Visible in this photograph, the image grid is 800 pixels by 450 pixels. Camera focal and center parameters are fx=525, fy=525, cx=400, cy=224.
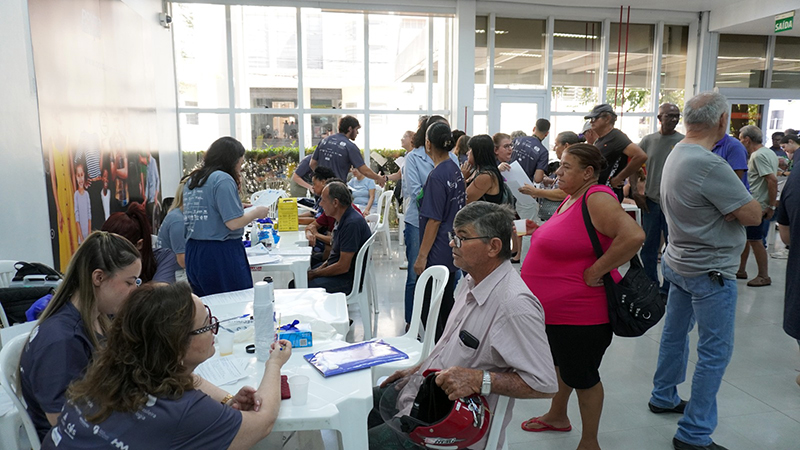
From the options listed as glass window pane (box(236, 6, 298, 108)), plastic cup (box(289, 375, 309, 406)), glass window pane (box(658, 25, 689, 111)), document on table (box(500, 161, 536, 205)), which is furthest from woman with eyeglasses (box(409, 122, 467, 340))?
glass window pane (box(658, 25, 689, 111))

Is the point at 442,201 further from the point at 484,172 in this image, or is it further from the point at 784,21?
the point at 784,21

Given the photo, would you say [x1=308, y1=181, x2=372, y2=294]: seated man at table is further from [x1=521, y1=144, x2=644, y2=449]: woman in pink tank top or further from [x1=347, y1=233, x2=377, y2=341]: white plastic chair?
[x1=521, y1=144, x2=644, y2=449]: woman in pink tank top

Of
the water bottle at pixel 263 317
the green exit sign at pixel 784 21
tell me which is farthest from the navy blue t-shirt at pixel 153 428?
the green exit sign at pixel 784 21

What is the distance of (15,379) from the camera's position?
174cm

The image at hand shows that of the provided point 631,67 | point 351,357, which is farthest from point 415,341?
point 631,67

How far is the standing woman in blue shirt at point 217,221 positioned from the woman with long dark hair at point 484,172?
161 centimetres

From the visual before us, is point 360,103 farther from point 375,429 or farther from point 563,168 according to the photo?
point 375,429

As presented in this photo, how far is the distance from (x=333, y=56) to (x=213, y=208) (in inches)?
266

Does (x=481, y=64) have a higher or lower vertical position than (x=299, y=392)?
higher

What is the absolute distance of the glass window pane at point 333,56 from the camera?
9219 mm

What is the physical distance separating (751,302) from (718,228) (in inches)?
131

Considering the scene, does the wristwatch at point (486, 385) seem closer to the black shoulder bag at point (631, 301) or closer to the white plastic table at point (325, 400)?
the white plastic table at point (325, 400)

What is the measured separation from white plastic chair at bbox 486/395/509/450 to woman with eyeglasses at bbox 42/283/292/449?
84cm

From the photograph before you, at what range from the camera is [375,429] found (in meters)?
2.09
